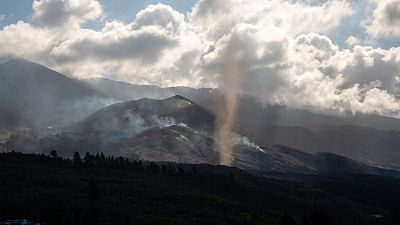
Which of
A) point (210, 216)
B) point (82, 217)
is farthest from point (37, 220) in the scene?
point (210, 216)

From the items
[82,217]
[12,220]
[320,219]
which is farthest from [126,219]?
[320,219]

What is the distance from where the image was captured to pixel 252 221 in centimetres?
17025

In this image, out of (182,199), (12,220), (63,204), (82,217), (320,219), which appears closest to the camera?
(320,219)

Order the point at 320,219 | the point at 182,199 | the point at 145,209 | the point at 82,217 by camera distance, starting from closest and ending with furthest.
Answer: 1. the point at 320,219
2. the point at 82,217
3. the point at 145,209
4. the point at 182,199

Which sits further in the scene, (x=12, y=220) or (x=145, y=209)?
(x=145, y=209)

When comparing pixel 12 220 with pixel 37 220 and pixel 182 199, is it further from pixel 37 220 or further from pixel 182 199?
pixel 182 199

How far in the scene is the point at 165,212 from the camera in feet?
550

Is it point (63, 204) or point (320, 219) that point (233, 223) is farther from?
point (320, 219)

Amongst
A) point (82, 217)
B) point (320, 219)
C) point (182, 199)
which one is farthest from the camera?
point (182, 199)

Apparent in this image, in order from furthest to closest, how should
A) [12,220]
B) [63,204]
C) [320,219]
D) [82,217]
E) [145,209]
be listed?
[145,209] → [63,204] → [82,217] → [12,220] → [320,219]

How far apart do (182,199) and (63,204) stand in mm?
53220

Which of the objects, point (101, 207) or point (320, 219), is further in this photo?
point (101, 207)

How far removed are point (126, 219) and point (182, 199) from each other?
54.6 m

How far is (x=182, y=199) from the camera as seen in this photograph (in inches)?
7736
